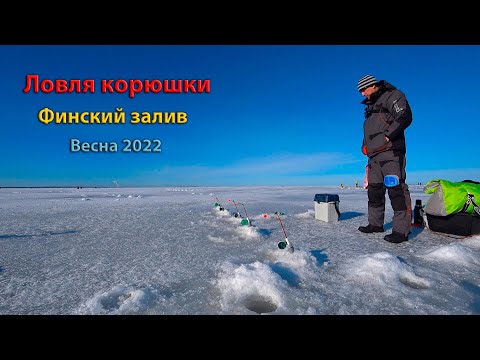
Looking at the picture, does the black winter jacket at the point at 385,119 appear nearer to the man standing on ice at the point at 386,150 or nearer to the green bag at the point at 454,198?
the man standing on ice at the point at 386,150

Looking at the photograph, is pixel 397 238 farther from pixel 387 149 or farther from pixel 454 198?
pixel 387 149

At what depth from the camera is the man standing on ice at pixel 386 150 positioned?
128 inches

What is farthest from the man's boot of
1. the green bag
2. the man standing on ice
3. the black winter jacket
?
the black winter jacket

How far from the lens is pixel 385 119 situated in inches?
136

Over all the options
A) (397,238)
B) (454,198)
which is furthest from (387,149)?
(397,238)

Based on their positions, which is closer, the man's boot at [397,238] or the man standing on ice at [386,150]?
the man's boot at [397,238]

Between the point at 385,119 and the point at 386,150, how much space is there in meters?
0.46

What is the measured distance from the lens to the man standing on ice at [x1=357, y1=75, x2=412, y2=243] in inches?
128

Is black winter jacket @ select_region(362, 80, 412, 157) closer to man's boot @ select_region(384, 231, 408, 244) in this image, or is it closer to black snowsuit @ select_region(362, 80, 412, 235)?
black snowsuit @ select_region(362, 80, 412, 235)

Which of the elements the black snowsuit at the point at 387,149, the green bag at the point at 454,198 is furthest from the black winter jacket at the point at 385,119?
the green bag at the point at 454,198

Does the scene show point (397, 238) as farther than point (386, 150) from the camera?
No
